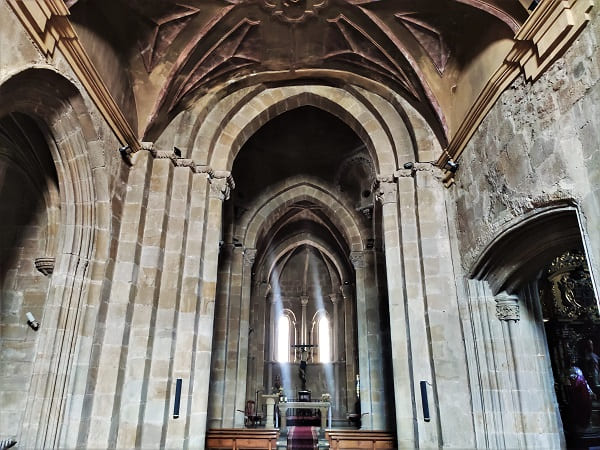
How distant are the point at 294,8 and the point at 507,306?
686 cm

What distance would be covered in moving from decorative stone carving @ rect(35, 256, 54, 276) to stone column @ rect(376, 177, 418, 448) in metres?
7.18

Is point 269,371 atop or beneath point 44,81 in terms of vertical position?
beneath

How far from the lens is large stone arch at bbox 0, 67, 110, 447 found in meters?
6.08

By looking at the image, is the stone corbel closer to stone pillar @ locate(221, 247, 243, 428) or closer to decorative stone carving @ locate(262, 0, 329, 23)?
decorative stone carving @ locate(262, 0, 329, 23)

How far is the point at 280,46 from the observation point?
9367 mm

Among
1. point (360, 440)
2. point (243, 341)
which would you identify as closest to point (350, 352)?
point (243, 341)

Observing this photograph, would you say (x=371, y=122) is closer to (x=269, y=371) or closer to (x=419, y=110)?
(x=419, y=110)

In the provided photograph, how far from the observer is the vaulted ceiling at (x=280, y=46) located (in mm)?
7711

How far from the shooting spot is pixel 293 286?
83.3 feet

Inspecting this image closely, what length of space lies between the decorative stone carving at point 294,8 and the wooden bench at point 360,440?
843cm

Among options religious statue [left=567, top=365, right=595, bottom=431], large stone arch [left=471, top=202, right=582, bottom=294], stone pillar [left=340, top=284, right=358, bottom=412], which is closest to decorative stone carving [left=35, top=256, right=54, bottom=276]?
large stone arch [left=471, top=202, right=582, bottom=294]

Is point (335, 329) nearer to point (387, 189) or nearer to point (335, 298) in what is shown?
point (335, 298)

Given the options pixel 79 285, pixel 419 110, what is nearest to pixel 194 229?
pixel 79 285

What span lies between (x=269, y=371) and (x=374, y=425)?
11.1 metres
